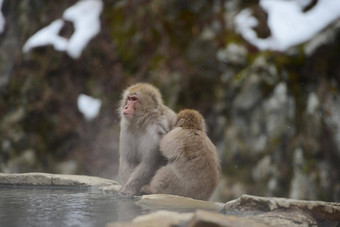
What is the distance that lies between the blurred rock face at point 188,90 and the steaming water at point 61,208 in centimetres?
387

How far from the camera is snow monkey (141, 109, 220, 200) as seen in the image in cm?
403

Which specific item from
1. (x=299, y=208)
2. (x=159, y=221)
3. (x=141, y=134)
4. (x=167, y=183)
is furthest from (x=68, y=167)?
(x=159, y=221)

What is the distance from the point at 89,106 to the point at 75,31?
6.27 feet

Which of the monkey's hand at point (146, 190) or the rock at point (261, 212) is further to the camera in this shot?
the monkey's hand at point (146, 190)

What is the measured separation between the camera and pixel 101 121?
9.05m

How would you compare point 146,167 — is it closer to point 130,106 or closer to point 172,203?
point 130,106

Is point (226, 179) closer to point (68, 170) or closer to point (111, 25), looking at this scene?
point (68, 170)

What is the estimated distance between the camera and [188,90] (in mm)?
8391

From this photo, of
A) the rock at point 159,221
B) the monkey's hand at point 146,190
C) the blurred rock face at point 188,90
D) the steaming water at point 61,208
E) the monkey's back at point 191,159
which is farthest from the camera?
the blurred rock face at point 188,90

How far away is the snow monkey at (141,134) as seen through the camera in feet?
13.7

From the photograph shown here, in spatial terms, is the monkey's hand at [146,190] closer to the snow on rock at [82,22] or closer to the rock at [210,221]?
the rock at [210,221]

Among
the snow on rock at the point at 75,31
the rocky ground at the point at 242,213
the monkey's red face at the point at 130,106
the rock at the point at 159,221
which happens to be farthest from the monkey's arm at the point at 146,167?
the snow on rock at the point at 75,31

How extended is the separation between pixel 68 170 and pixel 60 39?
301 centimetres

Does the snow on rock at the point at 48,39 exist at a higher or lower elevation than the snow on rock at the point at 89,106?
higher
